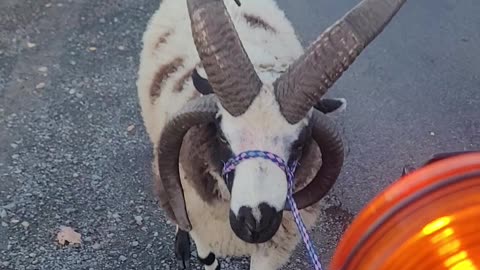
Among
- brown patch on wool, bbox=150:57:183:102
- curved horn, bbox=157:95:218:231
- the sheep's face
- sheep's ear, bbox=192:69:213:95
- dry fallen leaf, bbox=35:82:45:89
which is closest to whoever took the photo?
the sheep's face

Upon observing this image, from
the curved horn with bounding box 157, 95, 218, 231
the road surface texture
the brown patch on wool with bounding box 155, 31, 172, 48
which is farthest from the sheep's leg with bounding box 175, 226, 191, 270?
the brown patch on wool with bounding box 155, 31, 172, 48

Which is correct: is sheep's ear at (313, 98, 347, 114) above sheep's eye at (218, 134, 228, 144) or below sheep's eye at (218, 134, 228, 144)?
above

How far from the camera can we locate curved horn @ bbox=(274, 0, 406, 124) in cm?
270

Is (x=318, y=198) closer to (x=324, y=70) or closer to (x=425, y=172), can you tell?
(x=324, y=70)

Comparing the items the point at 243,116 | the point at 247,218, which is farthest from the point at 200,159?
the point at 247,218

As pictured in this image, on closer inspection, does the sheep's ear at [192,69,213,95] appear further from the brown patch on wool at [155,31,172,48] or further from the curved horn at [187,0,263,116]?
the brown patch on wool at [155,31,172,48]

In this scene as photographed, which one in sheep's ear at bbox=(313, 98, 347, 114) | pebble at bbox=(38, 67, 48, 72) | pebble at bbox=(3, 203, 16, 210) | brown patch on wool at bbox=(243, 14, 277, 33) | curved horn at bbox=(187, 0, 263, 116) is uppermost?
curved horn at bbox=(187, 0, 263, 116)

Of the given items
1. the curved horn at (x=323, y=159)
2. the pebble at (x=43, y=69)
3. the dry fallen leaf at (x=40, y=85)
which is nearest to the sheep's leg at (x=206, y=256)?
the curved horn at (x=323, y=159)

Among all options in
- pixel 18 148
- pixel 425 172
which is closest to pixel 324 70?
pixel 425 172

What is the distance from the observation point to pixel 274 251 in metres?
3.39

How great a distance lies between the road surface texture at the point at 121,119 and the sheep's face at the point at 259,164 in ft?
4.19

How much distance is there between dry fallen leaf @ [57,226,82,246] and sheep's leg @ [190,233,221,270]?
25.9 inches

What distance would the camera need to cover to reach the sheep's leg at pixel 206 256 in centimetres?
355

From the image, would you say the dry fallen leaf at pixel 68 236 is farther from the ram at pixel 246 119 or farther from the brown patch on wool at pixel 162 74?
the brown patch on wool at pixel 162 74
